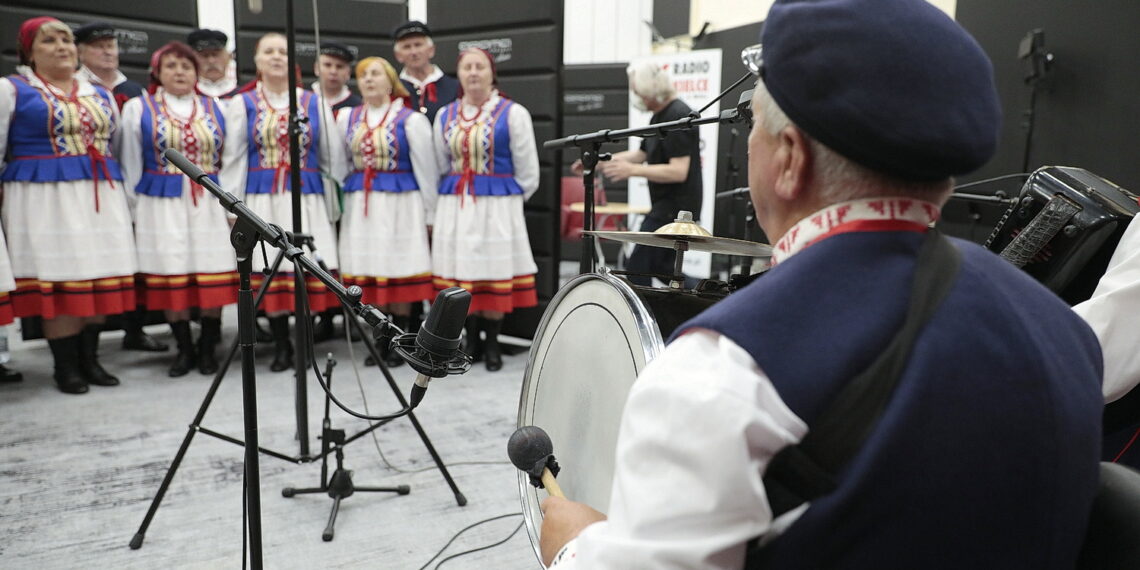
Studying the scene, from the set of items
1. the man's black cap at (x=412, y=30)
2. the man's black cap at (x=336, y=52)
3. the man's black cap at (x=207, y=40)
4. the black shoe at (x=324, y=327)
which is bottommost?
→ the black shoe at (x=324, y=327)

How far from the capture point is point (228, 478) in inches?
106

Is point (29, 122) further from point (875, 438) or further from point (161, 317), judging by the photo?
point (875, 438)

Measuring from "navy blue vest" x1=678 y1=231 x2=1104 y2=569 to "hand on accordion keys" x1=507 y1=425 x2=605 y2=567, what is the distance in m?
0.32

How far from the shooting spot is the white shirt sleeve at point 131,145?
3789 mm

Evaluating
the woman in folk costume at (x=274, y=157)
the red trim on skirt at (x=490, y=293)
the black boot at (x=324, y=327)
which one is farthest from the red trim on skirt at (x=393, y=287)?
the black boot at (x=324, y=327)

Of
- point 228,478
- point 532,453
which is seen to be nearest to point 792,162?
point 532,453

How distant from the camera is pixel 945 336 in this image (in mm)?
657

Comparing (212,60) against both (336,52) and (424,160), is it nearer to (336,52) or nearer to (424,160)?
(336,52)

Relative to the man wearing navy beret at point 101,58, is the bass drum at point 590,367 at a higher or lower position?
lower

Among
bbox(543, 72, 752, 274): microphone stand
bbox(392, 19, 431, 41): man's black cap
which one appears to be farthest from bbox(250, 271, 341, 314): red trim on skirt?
bbox(543, 72, 752, 274): microphone stand

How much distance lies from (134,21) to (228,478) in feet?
11.5

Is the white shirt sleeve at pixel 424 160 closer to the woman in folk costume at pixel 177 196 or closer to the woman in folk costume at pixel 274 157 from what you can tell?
the woman in folk costume at pixel 274 157

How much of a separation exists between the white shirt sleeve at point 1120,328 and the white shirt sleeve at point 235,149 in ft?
12.4

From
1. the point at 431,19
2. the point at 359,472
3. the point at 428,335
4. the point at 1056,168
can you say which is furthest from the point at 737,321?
the point at 431,19
